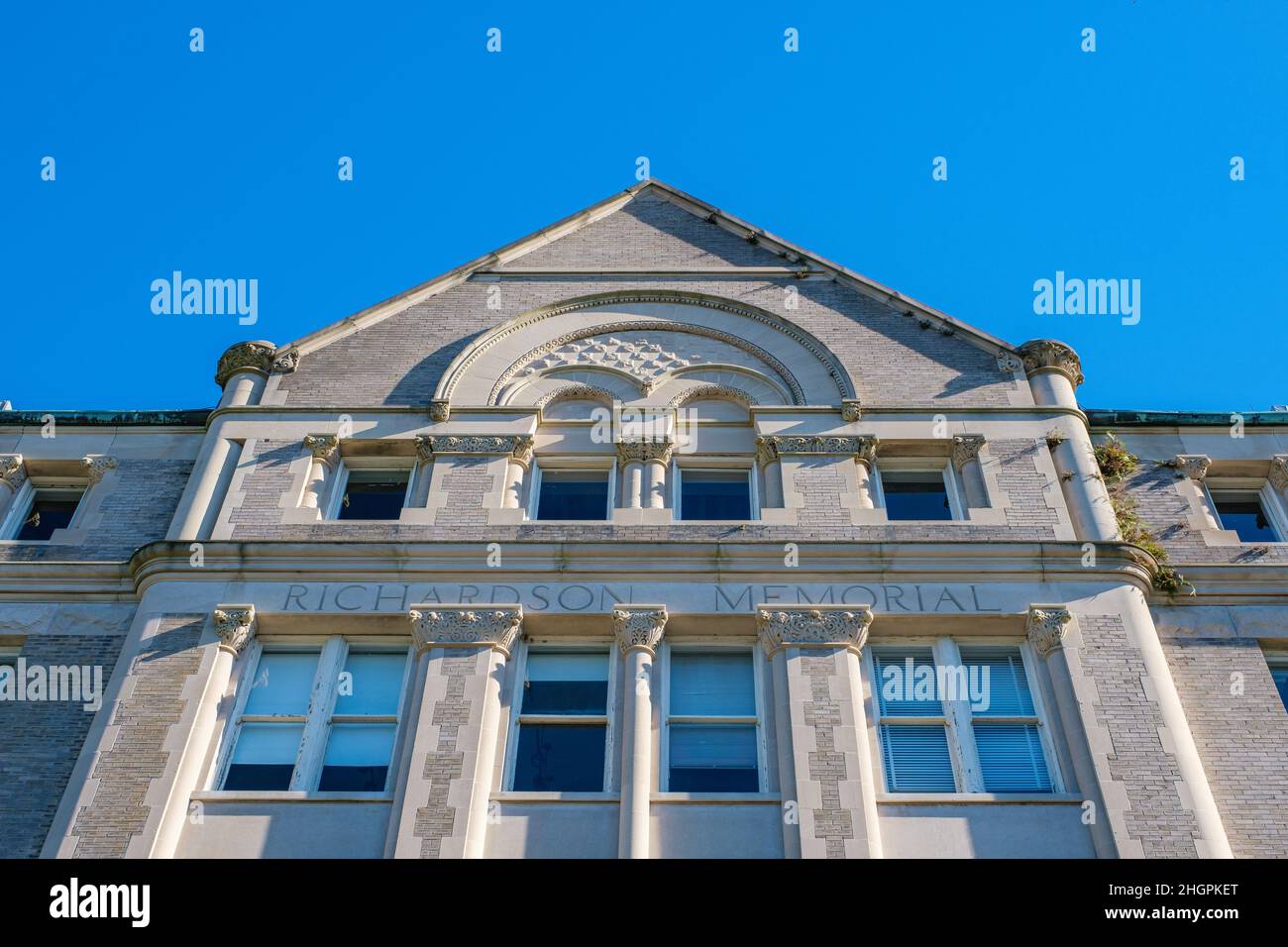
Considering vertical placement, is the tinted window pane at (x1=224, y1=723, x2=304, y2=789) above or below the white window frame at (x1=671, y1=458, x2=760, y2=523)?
below

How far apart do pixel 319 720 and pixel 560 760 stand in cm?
282

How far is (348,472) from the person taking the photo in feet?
67.1

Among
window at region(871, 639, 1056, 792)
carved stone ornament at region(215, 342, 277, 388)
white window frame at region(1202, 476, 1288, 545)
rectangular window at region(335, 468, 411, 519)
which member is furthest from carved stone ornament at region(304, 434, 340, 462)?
white window frame at region(1202, 476, 1288, 545)

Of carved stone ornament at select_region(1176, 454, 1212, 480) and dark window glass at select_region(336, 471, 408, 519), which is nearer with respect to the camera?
dark window glass at select_region(336, 471, 408, 519)

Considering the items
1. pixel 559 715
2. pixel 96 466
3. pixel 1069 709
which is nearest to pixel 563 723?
pixel 559 715

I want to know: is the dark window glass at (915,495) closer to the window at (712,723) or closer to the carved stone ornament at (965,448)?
the carved stone ornament at (965,448)

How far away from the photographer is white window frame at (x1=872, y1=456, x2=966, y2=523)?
19641 millimetres

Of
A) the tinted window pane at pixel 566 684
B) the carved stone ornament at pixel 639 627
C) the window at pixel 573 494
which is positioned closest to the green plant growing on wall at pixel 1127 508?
the carved stone ornament at pixel 639 627

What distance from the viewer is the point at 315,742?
53.5 ft

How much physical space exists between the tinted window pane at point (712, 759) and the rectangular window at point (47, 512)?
9.80 m

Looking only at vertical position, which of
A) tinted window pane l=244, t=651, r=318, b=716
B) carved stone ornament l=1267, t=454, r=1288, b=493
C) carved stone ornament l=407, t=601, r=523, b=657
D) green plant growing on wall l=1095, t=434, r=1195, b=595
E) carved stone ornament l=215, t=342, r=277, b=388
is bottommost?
tinted window pane l=244, t=651, r=318, b=716

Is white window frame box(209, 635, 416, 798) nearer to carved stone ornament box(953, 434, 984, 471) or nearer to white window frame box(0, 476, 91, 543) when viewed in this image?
white window frame box(0, 476, 91, 543)

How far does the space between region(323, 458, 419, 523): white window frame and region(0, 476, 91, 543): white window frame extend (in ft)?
11.9

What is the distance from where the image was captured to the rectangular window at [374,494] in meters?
19.9
